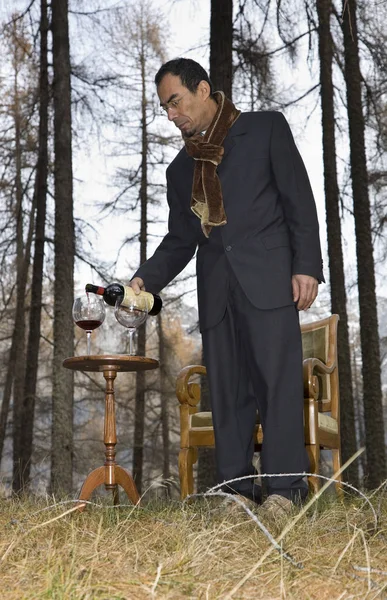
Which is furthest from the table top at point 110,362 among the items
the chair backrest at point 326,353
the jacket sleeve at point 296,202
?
the chair backrest at point 326,353

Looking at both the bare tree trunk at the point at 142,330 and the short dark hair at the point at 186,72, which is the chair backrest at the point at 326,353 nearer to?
the short dark hair at the point at 186,72

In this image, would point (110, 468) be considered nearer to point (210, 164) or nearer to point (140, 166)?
point (210, 164)

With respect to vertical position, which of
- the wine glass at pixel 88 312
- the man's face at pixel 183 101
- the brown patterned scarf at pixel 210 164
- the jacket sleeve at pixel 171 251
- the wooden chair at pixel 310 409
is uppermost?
the man's face at pixel 183 101

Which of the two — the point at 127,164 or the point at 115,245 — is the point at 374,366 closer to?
the point at 115,245

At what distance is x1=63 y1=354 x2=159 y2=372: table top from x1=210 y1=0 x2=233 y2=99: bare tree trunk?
129 inches

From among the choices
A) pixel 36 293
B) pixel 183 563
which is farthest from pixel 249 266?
pixel 36 293

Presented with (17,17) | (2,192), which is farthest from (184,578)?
(2,192)

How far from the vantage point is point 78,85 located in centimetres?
886

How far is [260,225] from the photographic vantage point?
2.95m

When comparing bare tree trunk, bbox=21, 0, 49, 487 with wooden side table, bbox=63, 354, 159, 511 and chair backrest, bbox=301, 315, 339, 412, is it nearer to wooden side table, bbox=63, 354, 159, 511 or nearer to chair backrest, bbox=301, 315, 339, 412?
chair backrest, bbox=301, 315, 339, 412

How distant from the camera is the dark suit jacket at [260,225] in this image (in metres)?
2.87

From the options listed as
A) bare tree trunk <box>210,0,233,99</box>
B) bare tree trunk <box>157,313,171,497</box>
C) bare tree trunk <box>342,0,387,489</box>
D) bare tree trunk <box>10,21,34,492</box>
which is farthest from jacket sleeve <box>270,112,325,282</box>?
bare tree trunk <box>157,313,171,497</box>

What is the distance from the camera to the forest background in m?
7.04

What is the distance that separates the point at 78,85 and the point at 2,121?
96.2 inches
